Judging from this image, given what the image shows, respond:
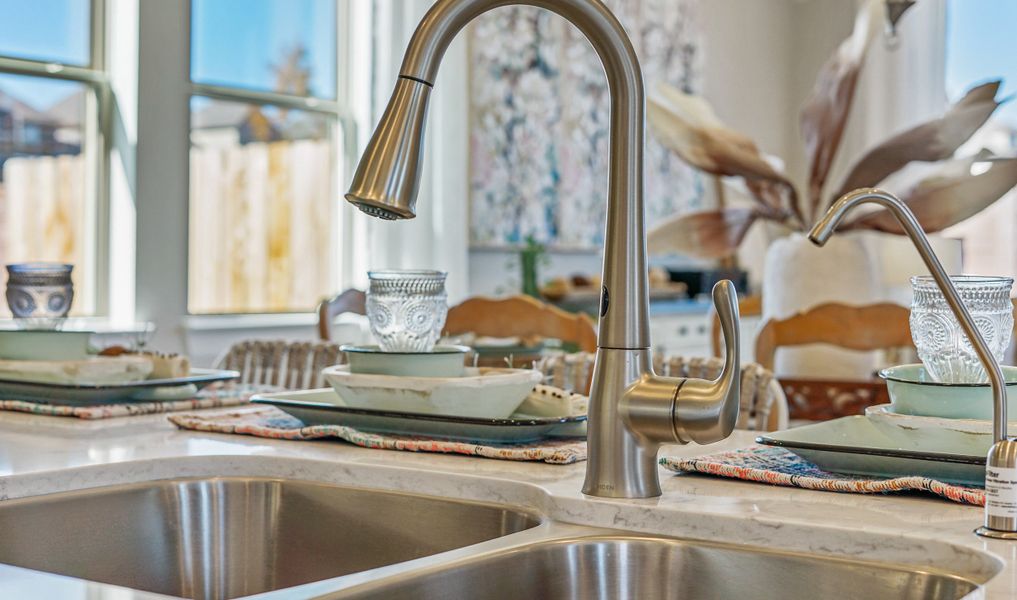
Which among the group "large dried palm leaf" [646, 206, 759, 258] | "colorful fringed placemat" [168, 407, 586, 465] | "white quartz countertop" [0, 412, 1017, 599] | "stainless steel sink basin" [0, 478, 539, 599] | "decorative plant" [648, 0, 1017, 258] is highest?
"decorative plant" [648, 0, 1017, 258]

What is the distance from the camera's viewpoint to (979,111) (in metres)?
2.46

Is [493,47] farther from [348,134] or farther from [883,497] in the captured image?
[883,497]

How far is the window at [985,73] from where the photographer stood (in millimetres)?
5293

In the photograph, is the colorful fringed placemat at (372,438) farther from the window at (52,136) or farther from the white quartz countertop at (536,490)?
the window at (52,136)

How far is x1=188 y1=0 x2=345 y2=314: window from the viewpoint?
139 inches

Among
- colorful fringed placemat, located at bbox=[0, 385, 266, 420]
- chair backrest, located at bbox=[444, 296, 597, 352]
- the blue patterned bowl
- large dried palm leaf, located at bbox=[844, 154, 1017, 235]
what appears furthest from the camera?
large dried palm leaf, located at bbox=[844, 154, 1017, 235]

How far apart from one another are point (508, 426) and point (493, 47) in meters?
3.29

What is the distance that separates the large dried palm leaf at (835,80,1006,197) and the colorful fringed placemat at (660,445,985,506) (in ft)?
5.54

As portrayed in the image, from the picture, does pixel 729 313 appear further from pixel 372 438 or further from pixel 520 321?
pixel 520 321

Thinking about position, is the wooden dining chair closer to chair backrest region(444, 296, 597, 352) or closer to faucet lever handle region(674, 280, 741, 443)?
chair backrest region(444, 296, 597, 352)

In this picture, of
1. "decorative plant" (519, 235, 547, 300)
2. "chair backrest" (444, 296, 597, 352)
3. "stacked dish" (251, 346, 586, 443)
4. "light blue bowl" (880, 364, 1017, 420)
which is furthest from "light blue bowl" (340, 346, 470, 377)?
"decorative plant" (519, 235, 547, 300)

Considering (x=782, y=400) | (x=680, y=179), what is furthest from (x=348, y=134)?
(x=782, y=400)

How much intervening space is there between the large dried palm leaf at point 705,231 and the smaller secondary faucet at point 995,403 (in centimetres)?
209

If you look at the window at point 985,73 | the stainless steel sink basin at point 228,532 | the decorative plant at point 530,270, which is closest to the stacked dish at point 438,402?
the stainless steel sink basin at point 228,532
